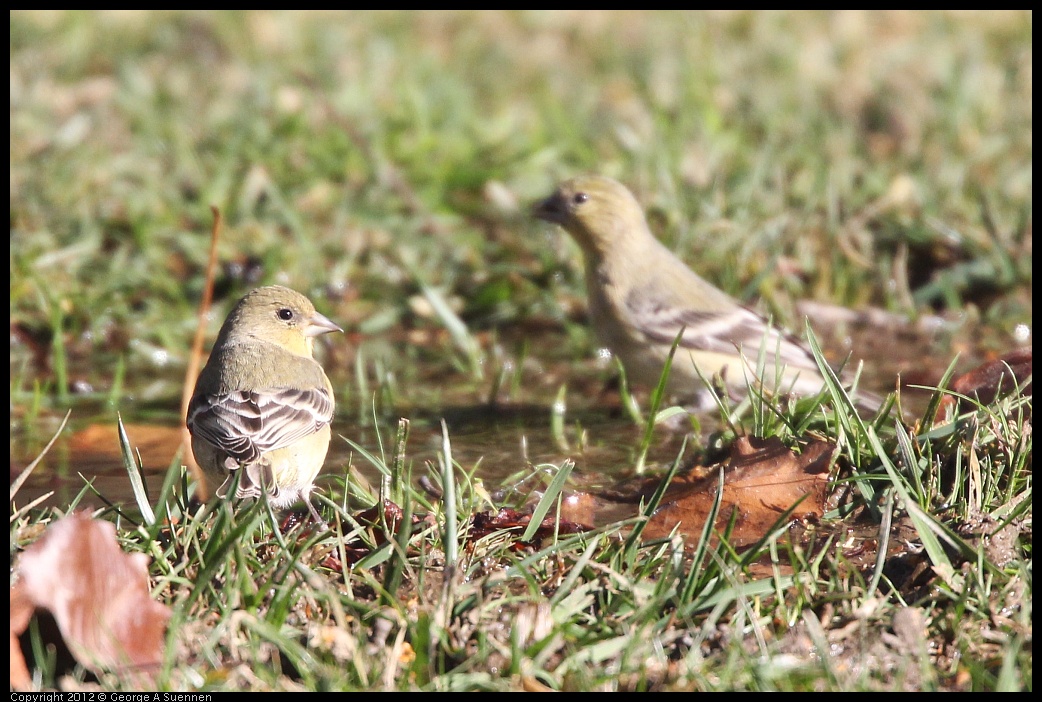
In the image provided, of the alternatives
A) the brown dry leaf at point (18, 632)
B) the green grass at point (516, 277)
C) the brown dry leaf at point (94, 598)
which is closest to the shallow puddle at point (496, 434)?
the green grass at point (516, 277)

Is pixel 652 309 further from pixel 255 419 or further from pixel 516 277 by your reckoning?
pixel 255 419

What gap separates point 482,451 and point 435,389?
3.34ft

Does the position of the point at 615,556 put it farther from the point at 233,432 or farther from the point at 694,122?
the point at 694,122

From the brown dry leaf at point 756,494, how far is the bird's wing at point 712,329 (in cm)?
193

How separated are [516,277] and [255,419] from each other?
104 inches

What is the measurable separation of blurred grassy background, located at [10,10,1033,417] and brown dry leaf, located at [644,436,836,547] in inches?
88.6

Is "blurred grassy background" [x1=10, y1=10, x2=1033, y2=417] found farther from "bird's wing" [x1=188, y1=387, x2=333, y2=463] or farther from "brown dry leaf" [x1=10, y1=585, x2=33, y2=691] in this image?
"brown dry leaf" [x1=10, y1=585, x2=33, y2=691]

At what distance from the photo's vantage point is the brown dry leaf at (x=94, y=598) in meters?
3.03

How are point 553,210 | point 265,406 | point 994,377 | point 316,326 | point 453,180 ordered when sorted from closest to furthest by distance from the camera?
point 994,377 → point 265,406 → point 316,326 → point 553,210 → point 453,180

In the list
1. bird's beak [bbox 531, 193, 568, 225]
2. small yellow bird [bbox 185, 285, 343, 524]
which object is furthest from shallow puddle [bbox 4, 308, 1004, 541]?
bird's beak [bbox 531, 193, 568, 225]

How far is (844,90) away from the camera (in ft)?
29.9

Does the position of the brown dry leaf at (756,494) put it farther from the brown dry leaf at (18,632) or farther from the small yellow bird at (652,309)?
the brown dry leaf at (18,632)

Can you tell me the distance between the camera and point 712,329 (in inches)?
239

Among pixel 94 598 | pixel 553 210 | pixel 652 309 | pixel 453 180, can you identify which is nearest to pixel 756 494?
pixel 94 598
